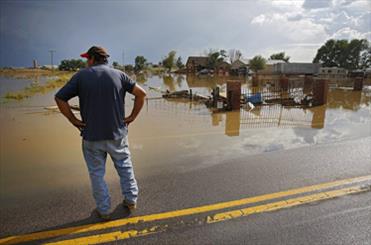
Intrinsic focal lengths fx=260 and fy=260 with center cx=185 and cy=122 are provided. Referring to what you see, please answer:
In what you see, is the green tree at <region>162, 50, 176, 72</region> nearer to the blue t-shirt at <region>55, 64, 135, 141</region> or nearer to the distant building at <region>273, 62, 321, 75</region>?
the distant building at <region>273, 62, 321, 75</region>

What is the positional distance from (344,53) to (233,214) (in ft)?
255

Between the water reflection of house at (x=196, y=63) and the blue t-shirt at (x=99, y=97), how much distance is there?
80.0 metres

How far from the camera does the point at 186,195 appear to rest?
11.9 ft

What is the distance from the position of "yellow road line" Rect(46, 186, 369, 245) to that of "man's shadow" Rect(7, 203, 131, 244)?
0.15 m

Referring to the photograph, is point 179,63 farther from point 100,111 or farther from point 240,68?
point 100,111

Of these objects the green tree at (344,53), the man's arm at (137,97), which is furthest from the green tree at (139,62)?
the man's arm at (137,97)

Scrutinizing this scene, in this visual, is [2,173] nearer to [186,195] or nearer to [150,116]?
[186,195]

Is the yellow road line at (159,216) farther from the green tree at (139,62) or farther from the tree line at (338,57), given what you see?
the green tree at (139,62)

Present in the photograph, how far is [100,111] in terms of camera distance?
292 cm

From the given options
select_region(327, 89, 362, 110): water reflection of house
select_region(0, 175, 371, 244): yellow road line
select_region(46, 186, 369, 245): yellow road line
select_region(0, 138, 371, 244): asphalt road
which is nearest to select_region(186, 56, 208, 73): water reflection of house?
select_region(327, 89, 362, 110): water reflection of house

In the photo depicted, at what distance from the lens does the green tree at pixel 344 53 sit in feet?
213

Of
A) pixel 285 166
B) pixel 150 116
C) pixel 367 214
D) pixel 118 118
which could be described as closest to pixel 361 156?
pixel 285 166

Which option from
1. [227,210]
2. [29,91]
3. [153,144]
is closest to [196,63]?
[29,91]

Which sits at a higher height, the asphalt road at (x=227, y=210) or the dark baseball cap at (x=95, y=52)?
the dark baseball cap at (x=95, y=52)
